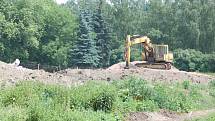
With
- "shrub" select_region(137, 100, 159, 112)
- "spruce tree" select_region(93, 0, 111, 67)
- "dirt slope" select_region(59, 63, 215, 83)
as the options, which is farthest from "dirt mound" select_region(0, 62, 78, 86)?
"spruce tree" select_region(93, 0, 111, 67)

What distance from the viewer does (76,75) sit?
3544 cm

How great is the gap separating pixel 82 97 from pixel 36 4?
185 ft

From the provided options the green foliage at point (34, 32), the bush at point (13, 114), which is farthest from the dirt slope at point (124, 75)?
the green foliage at point (34, 32)

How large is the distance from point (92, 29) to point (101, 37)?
1.73 m

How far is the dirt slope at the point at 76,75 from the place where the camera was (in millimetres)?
25741

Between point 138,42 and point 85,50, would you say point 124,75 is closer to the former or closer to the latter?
point 138,42

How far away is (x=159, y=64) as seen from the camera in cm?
4856

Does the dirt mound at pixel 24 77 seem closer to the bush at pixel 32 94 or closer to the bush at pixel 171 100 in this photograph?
the bush at pixel 32 94

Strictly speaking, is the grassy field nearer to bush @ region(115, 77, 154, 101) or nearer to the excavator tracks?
bush @ region(115, 77, 154, 101)

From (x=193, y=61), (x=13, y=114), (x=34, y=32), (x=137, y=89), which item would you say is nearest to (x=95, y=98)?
(x=137, y=89)

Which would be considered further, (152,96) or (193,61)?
(193,61)

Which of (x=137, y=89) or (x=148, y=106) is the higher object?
(x=137, y=89)

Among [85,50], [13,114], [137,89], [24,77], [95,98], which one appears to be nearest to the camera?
[13,114]

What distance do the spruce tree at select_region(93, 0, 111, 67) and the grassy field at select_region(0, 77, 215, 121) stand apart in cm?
4392
